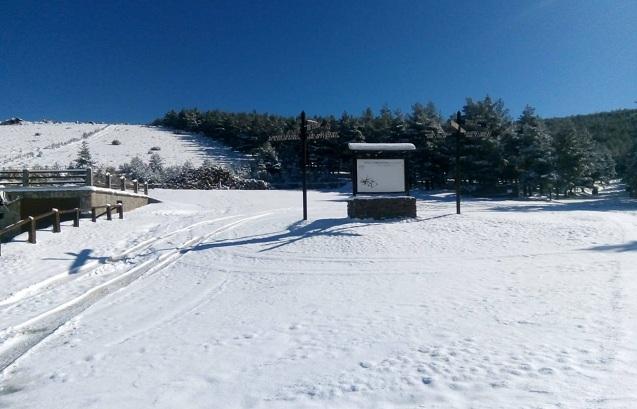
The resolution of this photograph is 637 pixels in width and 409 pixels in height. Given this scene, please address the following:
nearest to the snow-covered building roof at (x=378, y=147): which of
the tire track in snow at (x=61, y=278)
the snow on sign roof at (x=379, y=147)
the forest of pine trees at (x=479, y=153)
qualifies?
the snow on sign roof at (x=379, y=147)

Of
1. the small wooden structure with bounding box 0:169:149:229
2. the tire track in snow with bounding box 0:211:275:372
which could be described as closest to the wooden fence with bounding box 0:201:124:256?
the small wooden structure with bounding box 0:169:149:229

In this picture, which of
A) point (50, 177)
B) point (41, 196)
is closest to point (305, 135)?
point (50, 177)

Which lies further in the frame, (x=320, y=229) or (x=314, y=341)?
(x=320, y=229)

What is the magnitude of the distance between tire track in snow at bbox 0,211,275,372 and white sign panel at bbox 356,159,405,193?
296 inches

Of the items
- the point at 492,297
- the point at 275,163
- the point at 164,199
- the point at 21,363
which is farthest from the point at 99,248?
the point at 275,163

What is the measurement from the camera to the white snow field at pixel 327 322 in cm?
421

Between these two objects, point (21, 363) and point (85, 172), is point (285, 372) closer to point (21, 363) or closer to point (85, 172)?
point (21, 363)

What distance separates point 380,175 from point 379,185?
0.39 metres

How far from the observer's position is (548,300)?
6.80m

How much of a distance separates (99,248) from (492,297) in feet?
36.8

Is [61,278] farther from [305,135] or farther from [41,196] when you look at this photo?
[41,196]

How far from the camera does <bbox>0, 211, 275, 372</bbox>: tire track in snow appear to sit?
19.6 feet

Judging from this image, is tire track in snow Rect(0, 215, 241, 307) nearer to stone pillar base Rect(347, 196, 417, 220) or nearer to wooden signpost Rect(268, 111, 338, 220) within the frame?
wooden signpost Rect(268, 111, 338, 220)

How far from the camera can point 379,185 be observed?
54.3ft
